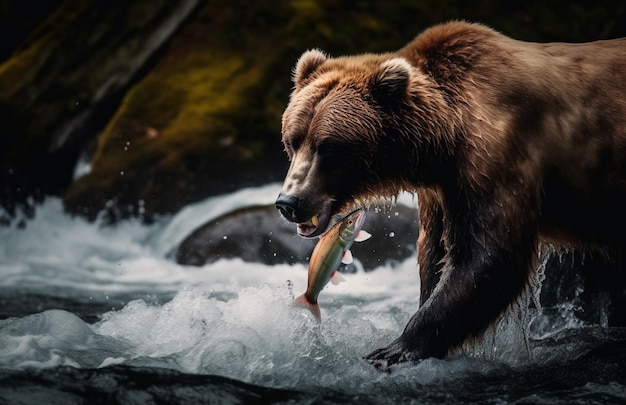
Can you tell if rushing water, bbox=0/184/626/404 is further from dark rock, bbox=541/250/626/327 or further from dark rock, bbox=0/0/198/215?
dark rock, bbox=0/0/198/215

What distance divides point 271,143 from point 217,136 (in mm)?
639

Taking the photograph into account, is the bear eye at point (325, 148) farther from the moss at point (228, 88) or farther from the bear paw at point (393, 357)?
the moss at point (228, 88)

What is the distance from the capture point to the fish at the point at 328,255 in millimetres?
5555

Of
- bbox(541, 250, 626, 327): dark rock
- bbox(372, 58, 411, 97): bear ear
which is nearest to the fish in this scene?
bbox(372, 58, 411, 97): bear ear

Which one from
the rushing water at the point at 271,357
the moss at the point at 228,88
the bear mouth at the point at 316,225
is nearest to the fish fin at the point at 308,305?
the rushing water at the point at 271,357

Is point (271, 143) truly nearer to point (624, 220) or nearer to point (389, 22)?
point (389, 22)

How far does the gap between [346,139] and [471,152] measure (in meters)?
0.71

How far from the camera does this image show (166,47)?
38.9 ft

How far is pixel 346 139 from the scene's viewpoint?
528cm

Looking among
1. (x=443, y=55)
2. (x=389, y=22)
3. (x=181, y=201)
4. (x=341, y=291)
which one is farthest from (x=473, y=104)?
(x=389, y=22)

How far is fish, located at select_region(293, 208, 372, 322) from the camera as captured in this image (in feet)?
18.2

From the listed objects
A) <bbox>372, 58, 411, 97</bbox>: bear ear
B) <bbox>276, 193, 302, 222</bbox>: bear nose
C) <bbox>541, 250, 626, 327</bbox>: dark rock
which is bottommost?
<bbox>541, 250, 626, 327</bbox>: dark rock

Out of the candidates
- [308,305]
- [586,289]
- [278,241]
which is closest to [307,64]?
[308,305]

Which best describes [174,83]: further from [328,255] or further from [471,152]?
[471,152]
